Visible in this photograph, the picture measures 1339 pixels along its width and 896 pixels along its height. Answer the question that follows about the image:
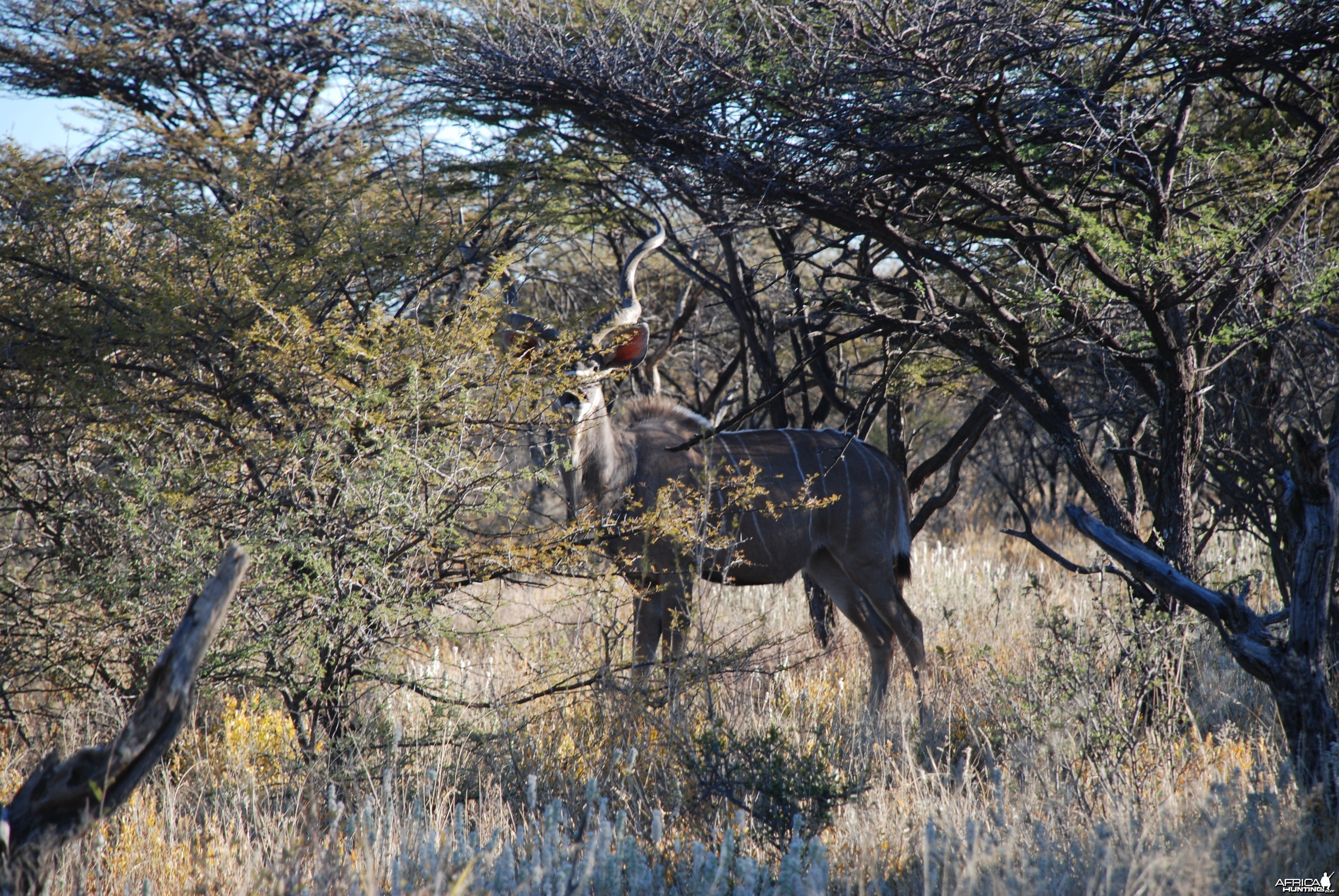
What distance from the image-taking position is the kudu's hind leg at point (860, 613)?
19.1 ft

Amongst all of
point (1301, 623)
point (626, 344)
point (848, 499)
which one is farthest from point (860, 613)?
point (1301, 623)

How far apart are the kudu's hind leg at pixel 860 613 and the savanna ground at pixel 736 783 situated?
258 mm

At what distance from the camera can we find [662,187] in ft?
25.4

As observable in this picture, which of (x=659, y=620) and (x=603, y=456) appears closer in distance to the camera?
(x=659, y=620)

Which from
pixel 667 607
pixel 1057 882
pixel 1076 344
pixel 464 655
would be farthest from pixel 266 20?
pixel 1057 882

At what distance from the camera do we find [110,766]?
2324mm

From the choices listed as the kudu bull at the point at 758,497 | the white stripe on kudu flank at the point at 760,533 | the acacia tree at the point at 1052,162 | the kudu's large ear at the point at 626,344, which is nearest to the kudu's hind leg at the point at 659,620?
the kudu bull at the point at 758,497

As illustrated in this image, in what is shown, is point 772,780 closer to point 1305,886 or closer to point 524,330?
point 1305,886

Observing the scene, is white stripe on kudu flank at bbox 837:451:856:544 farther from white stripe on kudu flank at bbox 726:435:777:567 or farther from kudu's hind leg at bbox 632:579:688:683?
kudu's hind leg at bbox 632:579:688:683

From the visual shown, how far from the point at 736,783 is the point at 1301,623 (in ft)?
6.03

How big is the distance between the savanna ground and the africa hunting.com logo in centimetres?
5

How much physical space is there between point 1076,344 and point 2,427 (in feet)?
16.8

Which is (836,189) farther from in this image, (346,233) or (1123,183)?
(346,233)

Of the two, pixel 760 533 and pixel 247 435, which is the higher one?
pixel 247 435
